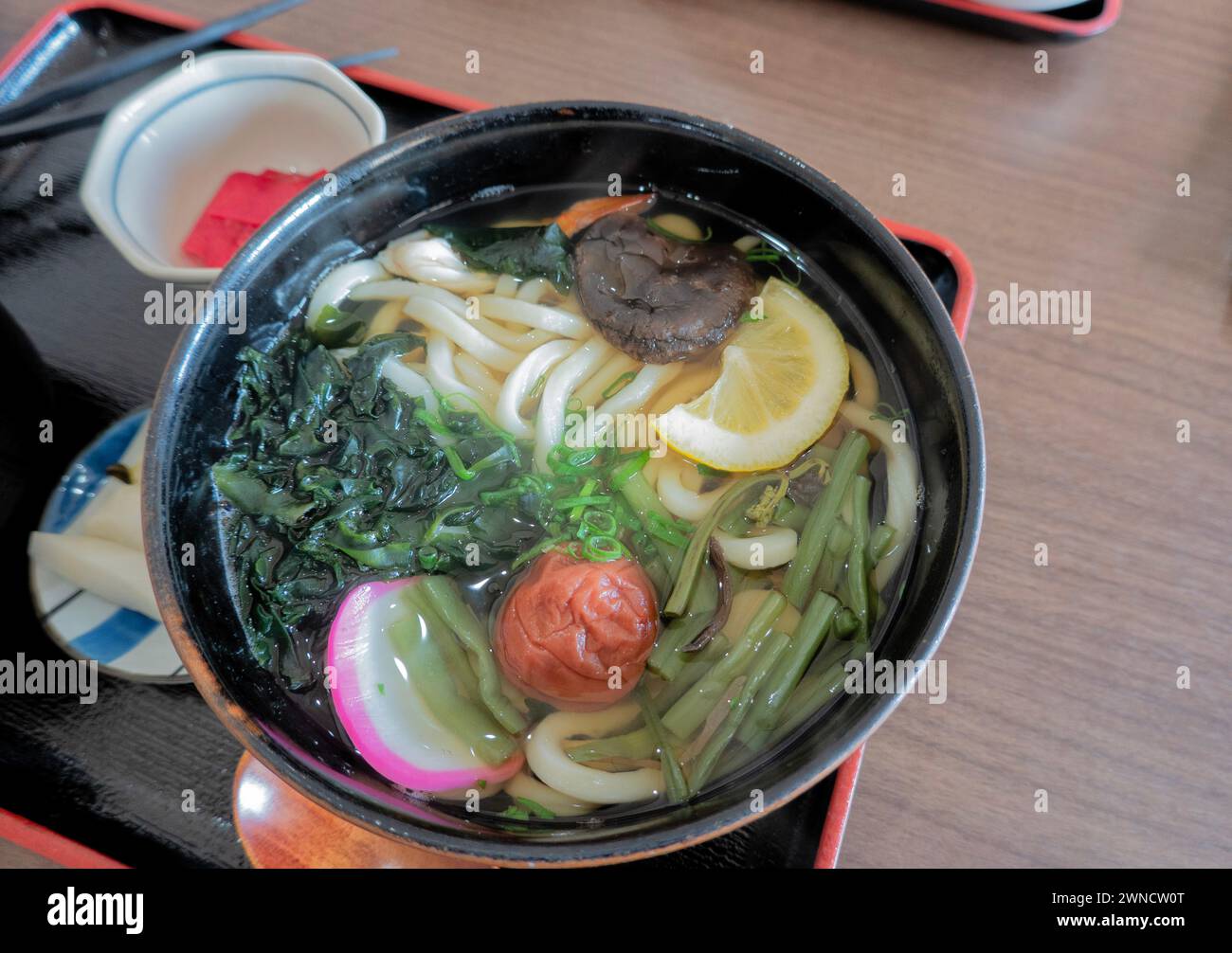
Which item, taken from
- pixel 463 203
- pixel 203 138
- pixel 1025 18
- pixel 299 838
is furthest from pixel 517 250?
pixel 1025 18

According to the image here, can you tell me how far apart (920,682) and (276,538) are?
4.30ft

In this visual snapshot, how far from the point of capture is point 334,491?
1521 millimetres

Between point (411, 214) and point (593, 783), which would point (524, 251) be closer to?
point (411, 214)

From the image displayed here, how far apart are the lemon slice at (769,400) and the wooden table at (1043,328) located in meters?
0.53

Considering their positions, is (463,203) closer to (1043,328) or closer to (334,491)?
(334,491)

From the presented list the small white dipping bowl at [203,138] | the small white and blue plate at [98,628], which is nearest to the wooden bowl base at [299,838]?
the small white and blue plate at [98,628]

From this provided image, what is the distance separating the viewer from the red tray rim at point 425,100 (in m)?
1.44

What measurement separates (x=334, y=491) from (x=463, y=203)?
70 centimetres

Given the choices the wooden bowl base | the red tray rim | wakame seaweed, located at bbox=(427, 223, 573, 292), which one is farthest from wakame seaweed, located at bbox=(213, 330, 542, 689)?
the red tray rim

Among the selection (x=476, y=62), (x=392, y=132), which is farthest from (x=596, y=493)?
(x=476, y=62)

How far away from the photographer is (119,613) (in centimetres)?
163

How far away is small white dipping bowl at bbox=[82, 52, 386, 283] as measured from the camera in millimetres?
1746

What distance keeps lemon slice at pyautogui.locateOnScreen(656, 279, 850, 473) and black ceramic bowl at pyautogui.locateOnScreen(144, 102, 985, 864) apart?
115mm

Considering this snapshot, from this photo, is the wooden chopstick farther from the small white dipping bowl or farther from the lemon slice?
the lemon slice
